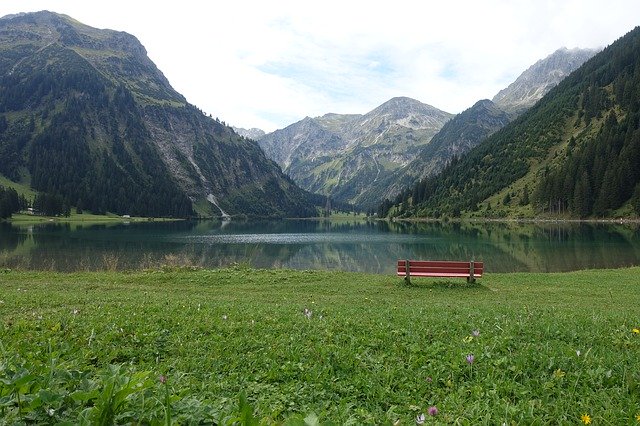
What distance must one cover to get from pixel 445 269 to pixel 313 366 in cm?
2122

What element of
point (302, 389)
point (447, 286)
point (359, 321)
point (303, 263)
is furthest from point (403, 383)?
point (303, 263)

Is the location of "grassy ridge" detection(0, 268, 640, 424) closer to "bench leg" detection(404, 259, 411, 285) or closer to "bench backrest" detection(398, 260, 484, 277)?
"bench backrest" detection(398, 260, 484, 277)

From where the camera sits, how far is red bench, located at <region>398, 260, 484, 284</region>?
27.0 m

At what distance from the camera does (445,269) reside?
27.0 metres

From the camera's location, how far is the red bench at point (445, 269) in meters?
27.0

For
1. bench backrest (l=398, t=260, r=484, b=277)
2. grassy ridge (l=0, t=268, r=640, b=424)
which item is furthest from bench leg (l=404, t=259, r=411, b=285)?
grassy ridge (l=0, t=268, r=640, b=424)

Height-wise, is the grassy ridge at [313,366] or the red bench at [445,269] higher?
the grassy ridge at [313,366]

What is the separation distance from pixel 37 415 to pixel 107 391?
0.66 metres

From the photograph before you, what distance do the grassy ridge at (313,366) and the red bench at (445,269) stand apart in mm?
13942

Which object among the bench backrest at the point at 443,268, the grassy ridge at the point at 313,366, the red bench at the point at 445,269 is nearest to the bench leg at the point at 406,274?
the red bench at the point at 445,269

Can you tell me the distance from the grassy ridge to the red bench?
45.7 ft

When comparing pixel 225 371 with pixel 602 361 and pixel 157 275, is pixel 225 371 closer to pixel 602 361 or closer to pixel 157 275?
pixel 602 361

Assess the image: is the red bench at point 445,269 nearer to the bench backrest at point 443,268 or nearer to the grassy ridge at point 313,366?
the bench backrest at point 443,268

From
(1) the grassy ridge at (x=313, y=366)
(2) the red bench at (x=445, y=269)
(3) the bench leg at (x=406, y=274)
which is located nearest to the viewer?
(1) the grassy ridge at (x=313, y=366)
